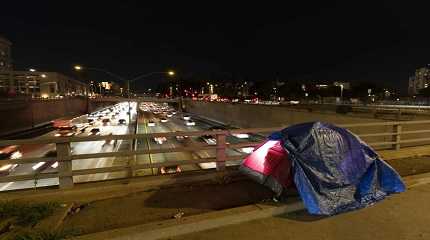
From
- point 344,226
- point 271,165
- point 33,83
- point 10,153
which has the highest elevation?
point 33,83

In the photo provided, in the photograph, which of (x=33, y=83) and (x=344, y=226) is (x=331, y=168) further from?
(x=33, y=83)

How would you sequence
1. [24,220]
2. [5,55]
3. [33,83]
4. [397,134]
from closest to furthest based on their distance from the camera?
[24,220] < [397,134] < [5,55] < [33,83]

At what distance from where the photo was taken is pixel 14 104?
53.6 meters

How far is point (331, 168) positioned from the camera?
6.20 metres

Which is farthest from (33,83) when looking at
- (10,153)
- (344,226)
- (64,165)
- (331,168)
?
(344,226)

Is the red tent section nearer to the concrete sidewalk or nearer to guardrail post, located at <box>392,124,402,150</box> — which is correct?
the concrete sidewalk

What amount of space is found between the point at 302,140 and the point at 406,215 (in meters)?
2.45

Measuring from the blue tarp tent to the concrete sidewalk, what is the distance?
25cm

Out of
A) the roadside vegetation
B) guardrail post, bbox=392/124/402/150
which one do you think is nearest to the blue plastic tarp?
the roadside vegetation

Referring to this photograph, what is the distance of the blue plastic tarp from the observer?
5.99 metres

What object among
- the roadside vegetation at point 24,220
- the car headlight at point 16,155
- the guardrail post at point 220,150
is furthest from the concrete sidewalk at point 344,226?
the car headlight at point 16,155

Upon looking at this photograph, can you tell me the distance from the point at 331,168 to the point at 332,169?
28mm

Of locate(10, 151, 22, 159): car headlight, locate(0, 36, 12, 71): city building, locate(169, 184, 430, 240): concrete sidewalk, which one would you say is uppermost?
locate(0, 36, 12, 71): city building

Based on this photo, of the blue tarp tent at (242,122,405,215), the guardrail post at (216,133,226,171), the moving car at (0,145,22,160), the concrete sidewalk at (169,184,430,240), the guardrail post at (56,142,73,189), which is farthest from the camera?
the moving car at (0,145,22,160)
